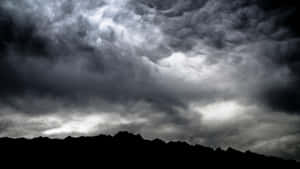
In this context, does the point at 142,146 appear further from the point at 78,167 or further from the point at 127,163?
the point at 78,167

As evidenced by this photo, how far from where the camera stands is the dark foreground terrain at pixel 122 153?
4347 centimetres

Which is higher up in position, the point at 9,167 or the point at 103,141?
the point at 103,141

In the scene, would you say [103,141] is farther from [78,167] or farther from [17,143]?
[17,143]

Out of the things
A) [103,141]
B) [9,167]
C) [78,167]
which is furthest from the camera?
[103,141]

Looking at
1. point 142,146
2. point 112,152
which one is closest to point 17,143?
point 112,152

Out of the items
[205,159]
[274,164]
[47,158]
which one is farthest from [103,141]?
[274,164]

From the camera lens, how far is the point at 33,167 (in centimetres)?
4022

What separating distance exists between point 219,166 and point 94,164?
2510 cm

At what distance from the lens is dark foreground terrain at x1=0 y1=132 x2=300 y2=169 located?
43469mm

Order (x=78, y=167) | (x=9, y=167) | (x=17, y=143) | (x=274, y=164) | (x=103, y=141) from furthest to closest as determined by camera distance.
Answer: (x=274, y=164) → (x=103, y=141) → (x=17, y=143) → (x=78, y=167) → (x=9, y=167)

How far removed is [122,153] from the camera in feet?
157

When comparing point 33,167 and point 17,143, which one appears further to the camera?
point 17,143

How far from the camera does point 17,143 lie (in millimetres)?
45656

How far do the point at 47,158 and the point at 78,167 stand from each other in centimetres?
524
